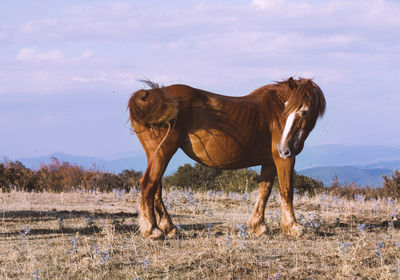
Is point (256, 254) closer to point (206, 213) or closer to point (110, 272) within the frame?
point (110, 272)

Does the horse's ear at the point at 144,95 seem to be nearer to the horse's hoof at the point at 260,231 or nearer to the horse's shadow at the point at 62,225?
the horse's shadow at the point at 62,225

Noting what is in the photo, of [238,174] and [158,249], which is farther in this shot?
[238,174]

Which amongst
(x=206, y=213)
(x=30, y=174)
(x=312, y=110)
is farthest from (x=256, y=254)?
(x=30, y=174)

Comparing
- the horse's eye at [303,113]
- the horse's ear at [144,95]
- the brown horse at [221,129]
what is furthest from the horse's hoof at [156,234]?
the horse's eye at [303,113]

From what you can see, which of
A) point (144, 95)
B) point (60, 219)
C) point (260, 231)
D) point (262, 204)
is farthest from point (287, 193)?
point (60, 219)

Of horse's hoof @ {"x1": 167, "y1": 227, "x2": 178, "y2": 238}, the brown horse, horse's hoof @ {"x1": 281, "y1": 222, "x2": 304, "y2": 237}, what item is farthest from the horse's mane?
horse's hoof @ {"x1": 167, "y1": 227, "x2": 178, "y2": 238}

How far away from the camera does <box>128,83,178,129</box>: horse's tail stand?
7347 mm

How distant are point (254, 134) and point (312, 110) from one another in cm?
92

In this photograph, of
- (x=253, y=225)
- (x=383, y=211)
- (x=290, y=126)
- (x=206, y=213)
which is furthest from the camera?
(x=383, y=211)

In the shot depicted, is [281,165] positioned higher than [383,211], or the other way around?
[281,165]

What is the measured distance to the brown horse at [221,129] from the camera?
743cm

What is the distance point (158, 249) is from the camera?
677 centimetres

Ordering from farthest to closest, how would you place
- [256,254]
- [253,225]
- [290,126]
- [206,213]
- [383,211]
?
[383,211]
[206,213]
[253,225]
[290,126]
[256,254]

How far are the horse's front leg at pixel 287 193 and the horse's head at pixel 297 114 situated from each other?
162 mm
